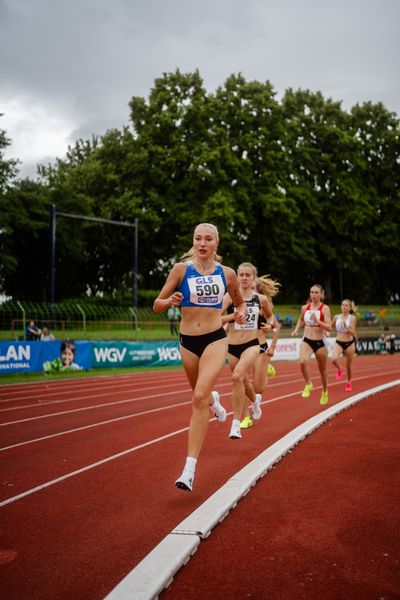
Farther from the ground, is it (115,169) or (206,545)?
(115,169)

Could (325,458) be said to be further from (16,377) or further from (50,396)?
(16,377)

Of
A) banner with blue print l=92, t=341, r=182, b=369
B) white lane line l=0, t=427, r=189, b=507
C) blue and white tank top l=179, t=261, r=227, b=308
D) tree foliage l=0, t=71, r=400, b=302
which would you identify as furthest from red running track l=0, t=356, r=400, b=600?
tree foliage l=0, t=71, r=400, b=302

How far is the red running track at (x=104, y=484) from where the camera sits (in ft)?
11.5

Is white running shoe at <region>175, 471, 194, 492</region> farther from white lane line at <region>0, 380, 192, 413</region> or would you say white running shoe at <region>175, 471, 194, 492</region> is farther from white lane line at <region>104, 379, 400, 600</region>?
white lane line at <region>0, 380, 192, 413</region>

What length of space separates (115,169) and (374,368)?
1089 inches

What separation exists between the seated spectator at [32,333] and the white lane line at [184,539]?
53.3ft

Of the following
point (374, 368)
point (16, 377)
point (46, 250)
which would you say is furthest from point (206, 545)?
point (46, 250)

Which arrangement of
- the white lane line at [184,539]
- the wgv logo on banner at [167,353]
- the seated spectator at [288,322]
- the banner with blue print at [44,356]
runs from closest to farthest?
the white lane line at [184,539]
the banner with blue print at [44,356]
the wgv logo on banner at [167,353]
the seated spectator at [288,322]

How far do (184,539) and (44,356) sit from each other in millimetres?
17678

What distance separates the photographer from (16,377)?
19.2 meters

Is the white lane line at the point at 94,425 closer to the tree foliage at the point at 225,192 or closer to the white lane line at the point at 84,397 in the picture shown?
the white lane line at the point at 84,397

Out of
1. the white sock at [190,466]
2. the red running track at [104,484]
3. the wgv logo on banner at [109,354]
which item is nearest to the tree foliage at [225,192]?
the wgv logo on banner at [109,354]

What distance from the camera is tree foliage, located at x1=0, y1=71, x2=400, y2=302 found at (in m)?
42.8

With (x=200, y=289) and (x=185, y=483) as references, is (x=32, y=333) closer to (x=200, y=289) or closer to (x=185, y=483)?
(x=200, y=289)
